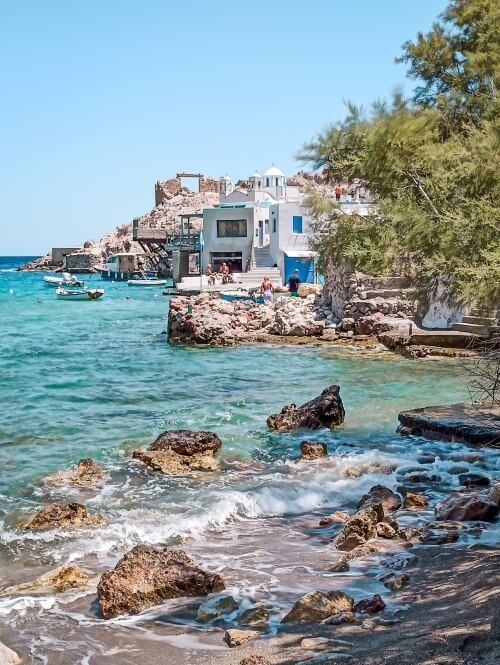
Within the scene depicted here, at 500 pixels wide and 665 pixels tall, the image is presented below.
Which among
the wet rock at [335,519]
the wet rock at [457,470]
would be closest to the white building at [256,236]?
the wet rock at [457,470]

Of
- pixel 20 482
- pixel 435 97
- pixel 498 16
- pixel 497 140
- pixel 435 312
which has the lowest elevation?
pixel 20 482

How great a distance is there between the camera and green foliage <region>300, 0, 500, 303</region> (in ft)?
33.8

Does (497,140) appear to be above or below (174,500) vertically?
above

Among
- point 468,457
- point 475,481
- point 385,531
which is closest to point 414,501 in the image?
point 475,481

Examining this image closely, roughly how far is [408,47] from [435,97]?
129 centimetres

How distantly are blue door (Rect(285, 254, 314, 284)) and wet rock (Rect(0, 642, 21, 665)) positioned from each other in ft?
150

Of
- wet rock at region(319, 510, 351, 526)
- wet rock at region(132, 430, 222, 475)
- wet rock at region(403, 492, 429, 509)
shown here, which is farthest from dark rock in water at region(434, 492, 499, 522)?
wet rock at region(132, 430, 222, 475)

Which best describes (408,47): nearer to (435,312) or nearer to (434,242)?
(434,242)

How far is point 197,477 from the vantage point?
11.2 m

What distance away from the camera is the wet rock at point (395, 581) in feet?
22.1

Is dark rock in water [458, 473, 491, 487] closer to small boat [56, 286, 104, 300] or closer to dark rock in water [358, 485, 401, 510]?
dark rock in water [358, 485, 401, 510]

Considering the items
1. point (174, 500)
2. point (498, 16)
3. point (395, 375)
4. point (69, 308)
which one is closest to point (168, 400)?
point (395, 375)

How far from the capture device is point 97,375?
21406 mm

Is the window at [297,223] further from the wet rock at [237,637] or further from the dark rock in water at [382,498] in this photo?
the wet rock at [237,637]
